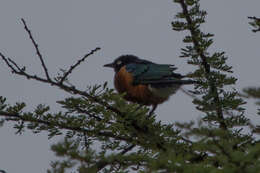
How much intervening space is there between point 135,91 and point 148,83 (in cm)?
23

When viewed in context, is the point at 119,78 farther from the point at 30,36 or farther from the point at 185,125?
the point at 185,125

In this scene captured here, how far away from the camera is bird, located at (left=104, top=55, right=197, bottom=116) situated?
5.79 metres

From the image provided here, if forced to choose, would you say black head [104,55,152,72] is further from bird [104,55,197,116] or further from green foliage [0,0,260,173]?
green foliage [0,0,260,173]

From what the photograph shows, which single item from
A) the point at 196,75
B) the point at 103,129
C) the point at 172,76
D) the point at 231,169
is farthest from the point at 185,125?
the point at 172,76

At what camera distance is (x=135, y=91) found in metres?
5.97

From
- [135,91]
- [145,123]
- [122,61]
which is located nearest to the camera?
[145,123]

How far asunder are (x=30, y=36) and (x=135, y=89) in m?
3.48

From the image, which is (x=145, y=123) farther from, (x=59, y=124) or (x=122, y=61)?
(x=122, y=61)

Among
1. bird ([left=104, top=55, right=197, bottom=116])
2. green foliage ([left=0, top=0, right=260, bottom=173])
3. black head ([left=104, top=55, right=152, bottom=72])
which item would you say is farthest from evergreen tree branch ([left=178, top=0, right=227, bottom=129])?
black head ([left=104, top=55, right=152, bottom=72])

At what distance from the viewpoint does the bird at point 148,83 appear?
579 centimetres

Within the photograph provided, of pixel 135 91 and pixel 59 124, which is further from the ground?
pixel 135 91

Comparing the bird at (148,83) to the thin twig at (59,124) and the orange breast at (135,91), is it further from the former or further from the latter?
the thin twig at (59,124)

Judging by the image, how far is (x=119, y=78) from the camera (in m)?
6.30

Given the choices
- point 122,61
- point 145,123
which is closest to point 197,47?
point 145,123
